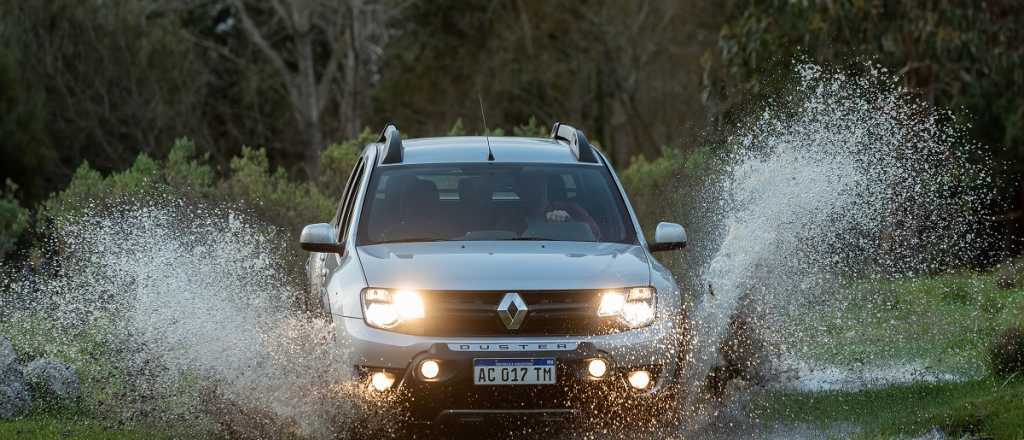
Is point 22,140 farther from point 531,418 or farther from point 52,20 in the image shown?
point 531,418

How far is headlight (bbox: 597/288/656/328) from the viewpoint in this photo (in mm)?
7805

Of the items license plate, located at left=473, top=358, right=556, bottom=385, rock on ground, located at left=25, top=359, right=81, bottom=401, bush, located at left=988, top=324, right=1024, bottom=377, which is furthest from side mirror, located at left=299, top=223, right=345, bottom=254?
bush, located at left=988, top=324, right=1024, bottom=377

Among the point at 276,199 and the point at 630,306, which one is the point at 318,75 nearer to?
the point at 276,199

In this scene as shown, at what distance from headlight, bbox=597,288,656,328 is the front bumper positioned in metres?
0.12

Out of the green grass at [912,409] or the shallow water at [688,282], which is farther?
the shallow water at [688,282]

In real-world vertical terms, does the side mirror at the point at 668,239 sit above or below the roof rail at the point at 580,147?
below

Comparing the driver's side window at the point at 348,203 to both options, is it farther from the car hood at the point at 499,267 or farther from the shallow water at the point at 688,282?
the car hood at the point at 499,267

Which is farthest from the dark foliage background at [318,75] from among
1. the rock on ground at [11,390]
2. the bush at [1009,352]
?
the rock on ground at [11,390]

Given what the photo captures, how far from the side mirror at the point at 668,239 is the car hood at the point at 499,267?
0.38 metres

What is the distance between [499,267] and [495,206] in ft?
3.94

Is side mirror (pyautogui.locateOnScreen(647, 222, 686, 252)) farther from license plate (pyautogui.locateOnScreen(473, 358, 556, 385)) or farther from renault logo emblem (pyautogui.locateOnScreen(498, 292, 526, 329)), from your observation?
license plate (pyautogui.locateOnScreen(473, 358, 556, 385))

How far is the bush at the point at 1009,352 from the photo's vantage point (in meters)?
9.70

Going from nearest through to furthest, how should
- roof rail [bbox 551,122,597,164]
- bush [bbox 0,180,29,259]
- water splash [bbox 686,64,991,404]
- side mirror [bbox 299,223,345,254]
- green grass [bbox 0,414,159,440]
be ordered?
green grass [bbox 0,414,159,440] → side mirror [bbox 299,223,345,254] → roof rail [bbox 551,122,597,164] → water splash [bbox 686,64,991,404] → bush [bbox 0,180,29,259]

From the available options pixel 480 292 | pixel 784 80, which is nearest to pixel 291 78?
pixel 784 80
